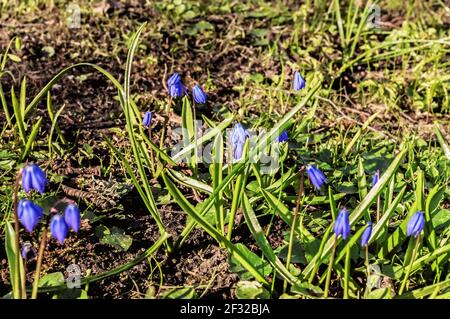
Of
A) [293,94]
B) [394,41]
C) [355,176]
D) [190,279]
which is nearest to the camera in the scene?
[190,279]

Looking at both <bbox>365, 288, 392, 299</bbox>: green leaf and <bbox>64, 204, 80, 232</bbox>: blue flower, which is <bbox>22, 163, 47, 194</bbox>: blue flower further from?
<bbox>365, 288, 392, 299</bbox>: green leaf

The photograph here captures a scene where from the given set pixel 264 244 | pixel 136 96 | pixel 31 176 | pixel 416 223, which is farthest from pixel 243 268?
pixel 136 96

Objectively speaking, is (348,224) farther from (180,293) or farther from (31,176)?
(31,176)

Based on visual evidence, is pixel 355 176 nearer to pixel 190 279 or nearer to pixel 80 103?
pixel 190 279

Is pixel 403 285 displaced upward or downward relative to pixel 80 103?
downward

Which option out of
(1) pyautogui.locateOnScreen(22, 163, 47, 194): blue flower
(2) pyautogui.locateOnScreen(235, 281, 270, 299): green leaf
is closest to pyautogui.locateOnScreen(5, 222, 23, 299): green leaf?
(1) pyautogui.locateOnScreen(22, 163, 47, 194): blue flower

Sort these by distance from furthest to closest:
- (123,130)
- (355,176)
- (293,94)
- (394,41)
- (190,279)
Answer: (394,41) < (293,94) < (123,130) < (355,176) < (190,279)
